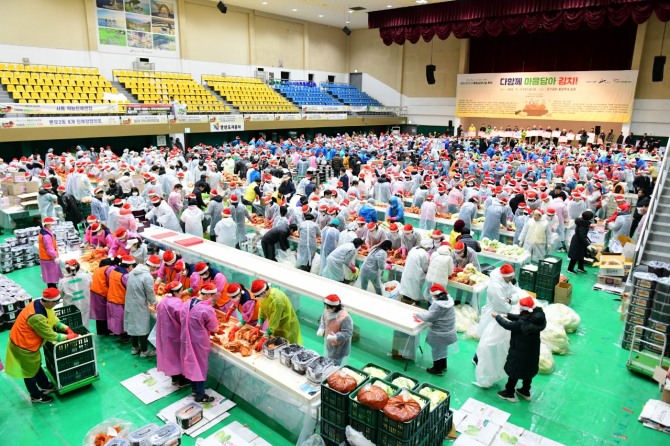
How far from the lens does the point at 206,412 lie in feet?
17.6

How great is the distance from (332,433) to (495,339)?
2.56 metres

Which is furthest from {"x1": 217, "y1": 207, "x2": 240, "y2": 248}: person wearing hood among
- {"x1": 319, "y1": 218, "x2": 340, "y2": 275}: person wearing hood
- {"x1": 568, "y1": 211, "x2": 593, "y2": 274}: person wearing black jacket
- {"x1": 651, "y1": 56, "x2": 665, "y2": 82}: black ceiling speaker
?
{"x1": 651, "y1": 56, "x2": 665, "y2": 82}: black ceiling speaker

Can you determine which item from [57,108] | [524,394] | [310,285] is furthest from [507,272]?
[57,108]

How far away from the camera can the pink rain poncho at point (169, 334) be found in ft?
17.8

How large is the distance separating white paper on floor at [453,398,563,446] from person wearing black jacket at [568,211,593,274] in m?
5.50

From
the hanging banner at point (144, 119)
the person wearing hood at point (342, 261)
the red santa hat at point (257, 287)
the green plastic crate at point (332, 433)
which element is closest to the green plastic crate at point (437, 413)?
the green plastic crate at point (332, 433)

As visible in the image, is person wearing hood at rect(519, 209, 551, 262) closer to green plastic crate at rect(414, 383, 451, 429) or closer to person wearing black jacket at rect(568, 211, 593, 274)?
person wearing black jacket at rect(568, 211, 593, 274)

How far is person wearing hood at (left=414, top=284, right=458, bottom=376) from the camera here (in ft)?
18.6

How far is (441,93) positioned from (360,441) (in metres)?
32.9

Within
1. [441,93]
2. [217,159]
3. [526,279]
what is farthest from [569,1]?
[526,279]

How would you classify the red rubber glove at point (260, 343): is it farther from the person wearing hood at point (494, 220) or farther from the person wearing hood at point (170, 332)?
the person wearing hood at point (494, 220)

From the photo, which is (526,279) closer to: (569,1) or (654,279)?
(654,279)

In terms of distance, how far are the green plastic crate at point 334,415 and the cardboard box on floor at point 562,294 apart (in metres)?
5.69

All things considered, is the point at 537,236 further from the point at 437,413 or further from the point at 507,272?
the point at 437,413
